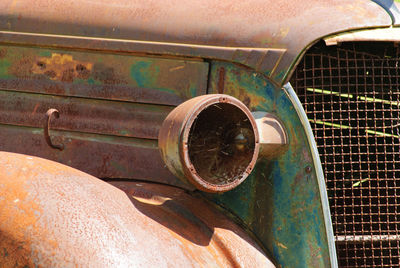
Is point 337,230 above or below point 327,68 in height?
below

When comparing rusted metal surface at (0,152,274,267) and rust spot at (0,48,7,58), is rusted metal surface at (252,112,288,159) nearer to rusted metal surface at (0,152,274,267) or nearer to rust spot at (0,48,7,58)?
rusted metal surface at (0,152,274,267)

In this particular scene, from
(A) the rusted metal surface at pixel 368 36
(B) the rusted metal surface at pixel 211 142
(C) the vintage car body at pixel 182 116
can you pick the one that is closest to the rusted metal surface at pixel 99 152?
(C) the vintage car body at pixel 182 116

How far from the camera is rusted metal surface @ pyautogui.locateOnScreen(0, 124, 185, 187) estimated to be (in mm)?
2670

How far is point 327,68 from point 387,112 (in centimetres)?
31

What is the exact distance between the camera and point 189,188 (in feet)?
8.44

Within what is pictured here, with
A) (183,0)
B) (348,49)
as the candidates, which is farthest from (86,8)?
(348,49)

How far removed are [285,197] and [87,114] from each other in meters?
0.94

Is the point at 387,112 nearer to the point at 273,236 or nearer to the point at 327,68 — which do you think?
the point at 327,68

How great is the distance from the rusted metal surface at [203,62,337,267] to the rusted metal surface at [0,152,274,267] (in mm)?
142

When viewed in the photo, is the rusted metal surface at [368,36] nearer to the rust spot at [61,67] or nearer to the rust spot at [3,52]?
the rust spot at [61,67]

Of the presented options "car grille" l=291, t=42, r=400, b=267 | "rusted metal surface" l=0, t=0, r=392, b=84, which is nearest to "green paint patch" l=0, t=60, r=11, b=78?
"rusted metal surface" l=0, t=0, r=392, b=84

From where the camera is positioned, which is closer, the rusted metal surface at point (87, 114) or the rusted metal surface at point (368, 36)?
the rusted metal surface at point (368, 36)

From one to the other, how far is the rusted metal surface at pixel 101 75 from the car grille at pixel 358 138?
0.48 metres

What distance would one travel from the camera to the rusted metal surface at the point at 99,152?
2.67 m
